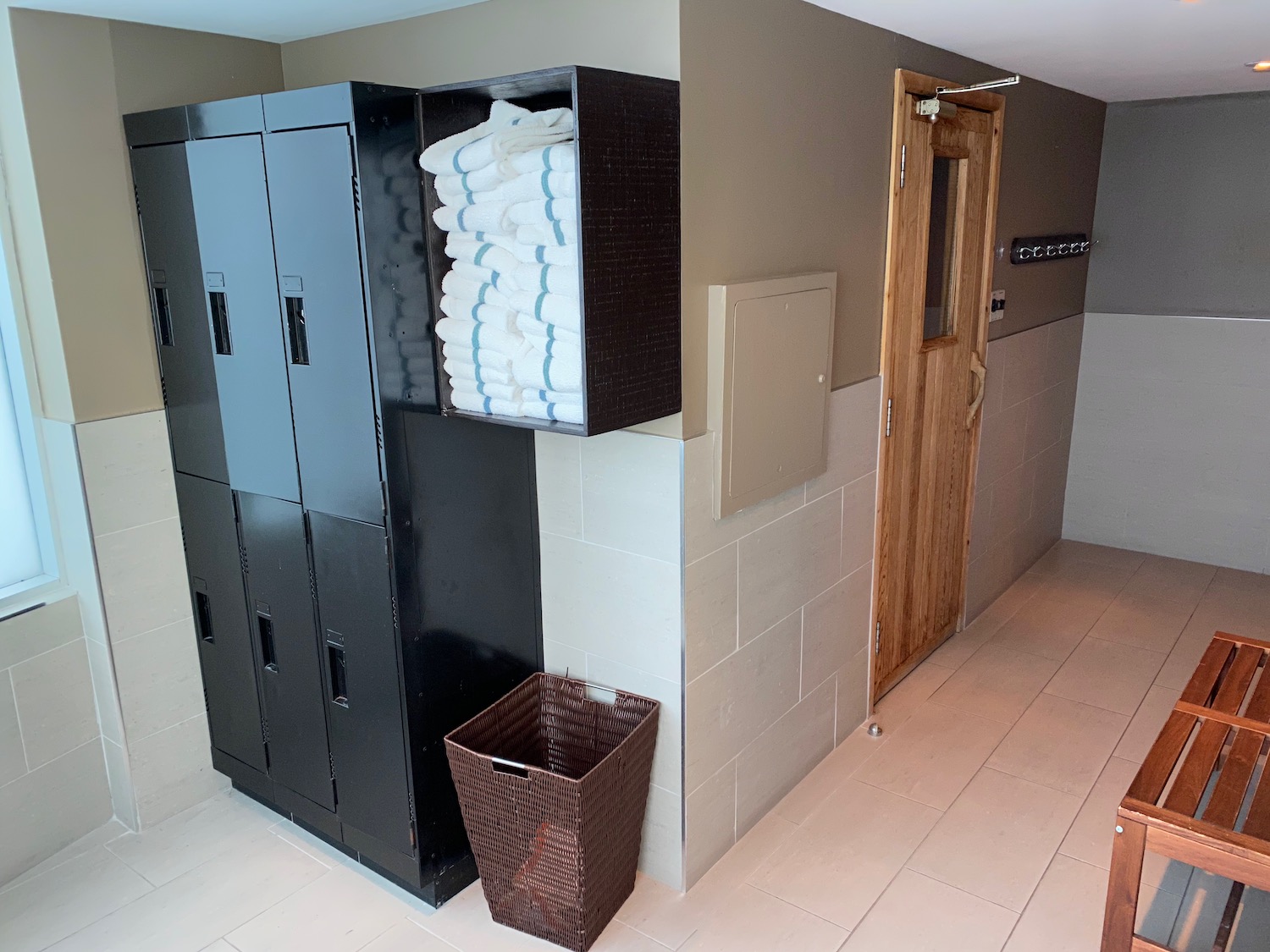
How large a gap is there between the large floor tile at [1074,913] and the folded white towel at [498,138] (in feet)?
6.92

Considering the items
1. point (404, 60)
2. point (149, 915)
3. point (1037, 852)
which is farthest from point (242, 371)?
point (1037, 852)

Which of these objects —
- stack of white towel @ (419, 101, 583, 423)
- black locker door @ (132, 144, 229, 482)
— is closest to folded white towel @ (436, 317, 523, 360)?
stack of white towel @ (419, 101, 583, 423)

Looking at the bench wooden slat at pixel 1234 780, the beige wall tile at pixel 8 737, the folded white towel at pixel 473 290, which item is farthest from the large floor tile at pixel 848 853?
the beige wall tile at pixel 8 737

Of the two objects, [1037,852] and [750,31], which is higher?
[750,31]

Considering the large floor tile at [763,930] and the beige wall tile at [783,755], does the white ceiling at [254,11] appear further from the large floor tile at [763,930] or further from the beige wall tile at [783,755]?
the large floor tile at [763,930]

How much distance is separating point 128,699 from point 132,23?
1785mm

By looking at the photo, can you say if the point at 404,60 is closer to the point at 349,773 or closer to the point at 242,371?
the point at 242,371

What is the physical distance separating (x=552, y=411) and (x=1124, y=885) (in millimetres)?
1449

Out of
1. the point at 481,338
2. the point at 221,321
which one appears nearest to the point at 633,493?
the point at 481,338

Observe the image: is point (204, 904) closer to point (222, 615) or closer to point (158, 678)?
point (158, 678)

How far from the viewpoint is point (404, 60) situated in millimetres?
2406

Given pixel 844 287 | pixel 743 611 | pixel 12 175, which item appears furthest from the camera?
pixel 844 287

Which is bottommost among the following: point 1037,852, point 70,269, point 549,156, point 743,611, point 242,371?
point 1037,852

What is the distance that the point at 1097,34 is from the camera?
2.72 m
